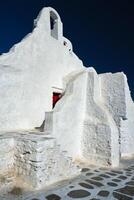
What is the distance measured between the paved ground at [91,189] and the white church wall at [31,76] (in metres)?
3.20

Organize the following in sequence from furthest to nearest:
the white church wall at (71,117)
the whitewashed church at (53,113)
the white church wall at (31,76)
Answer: the white church wall at (71,117)
the white church wall at (31,76)
the whitewashed church at (53,113)

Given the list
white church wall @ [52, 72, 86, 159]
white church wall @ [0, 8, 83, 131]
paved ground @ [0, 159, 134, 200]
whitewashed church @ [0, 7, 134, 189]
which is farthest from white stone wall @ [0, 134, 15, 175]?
white church wall @ [52, 72, 86, 159]

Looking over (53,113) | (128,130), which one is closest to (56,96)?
(53,113)

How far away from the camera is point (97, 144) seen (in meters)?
9.06

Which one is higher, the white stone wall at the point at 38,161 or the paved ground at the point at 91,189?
the white stone wall at the point at 38,161

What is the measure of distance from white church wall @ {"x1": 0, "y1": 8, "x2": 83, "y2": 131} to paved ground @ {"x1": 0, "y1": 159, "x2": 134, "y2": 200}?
3.20m

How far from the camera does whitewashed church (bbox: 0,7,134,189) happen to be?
591 centimetres

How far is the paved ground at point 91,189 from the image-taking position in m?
5.18

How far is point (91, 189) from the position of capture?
5754 mm

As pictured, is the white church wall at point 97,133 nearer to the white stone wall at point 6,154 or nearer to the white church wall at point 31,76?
the white church wall at point 31,76

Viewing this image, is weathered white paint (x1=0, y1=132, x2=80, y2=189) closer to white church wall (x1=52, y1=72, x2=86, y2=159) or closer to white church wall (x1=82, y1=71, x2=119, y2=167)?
white church wall (x1=52, y1=72, x2=86, y2=159)

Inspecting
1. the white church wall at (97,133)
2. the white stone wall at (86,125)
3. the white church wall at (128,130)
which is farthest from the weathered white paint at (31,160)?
the white church wall at (128,130)

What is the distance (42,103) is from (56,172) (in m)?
3.88

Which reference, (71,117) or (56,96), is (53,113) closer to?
(71,117)
